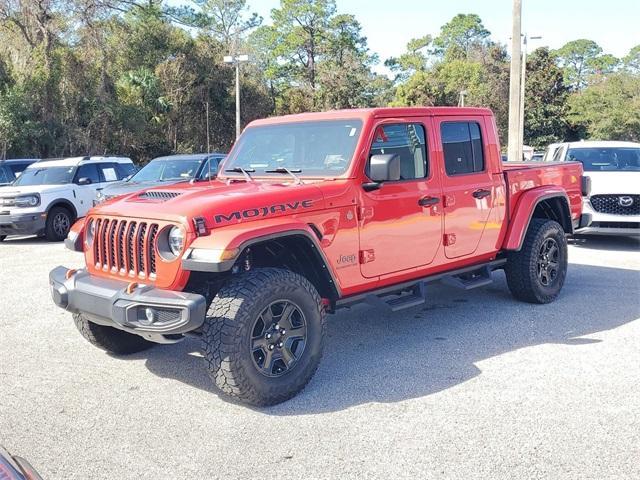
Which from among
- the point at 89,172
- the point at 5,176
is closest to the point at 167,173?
the point at 89,172

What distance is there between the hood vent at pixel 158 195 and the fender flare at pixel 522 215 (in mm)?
3337

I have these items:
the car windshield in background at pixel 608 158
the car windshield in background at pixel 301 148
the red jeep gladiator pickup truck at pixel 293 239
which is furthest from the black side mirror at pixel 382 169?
the car windshield in background at pixel 608 158

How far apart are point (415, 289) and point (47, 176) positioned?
10571 millimetres

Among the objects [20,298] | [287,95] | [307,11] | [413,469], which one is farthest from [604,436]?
[307,11]

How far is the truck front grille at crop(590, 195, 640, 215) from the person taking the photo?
33.7 ft

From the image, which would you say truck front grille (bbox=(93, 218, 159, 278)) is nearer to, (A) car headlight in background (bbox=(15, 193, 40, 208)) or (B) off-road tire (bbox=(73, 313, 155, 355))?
(B) off-road tire (bbox=(73, 313, 155, 355))

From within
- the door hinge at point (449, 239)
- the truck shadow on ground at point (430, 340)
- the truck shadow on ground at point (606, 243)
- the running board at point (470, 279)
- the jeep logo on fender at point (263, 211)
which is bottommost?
the truck shadow on ground at point (606, 243)

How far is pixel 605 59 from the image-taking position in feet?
310

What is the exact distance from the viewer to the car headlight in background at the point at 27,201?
41.3ft

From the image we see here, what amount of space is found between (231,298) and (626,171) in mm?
9233

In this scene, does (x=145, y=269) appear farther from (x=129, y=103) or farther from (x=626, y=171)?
(x=129, y=103)

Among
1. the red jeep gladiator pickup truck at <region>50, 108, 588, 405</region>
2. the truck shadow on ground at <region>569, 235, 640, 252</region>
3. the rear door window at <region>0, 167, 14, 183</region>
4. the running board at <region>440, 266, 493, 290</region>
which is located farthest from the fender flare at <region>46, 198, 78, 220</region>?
the truck shadow on ground at <region>569, 235, 640, 252</region>

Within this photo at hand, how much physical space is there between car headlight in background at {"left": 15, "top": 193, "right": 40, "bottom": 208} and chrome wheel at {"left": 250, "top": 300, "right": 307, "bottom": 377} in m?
9.91

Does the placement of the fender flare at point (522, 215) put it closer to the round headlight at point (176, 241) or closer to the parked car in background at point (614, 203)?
the round headlight at point (176, 241)
